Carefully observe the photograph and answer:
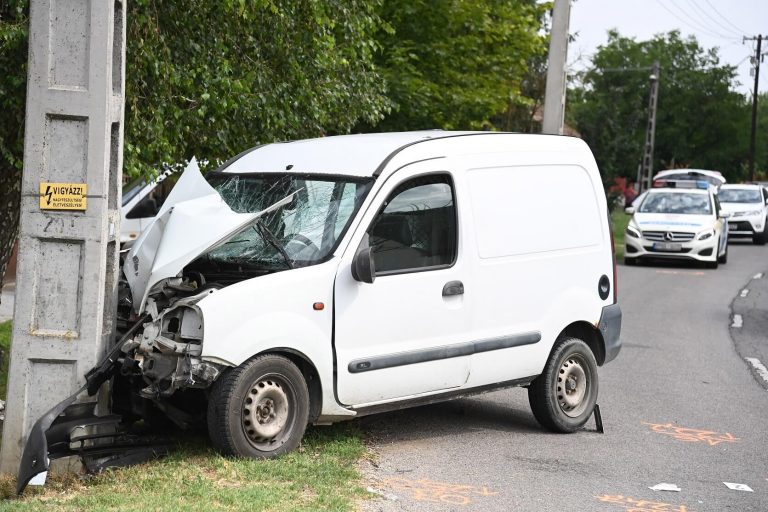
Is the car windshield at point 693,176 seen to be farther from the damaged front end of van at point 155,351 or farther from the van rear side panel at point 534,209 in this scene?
the damaged front end of van at point 155,351

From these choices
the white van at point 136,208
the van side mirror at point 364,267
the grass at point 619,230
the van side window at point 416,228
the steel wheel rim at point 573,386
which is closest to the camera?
the van side mirror at point 364,267

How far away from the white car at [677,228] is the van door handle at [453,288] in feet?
58.3

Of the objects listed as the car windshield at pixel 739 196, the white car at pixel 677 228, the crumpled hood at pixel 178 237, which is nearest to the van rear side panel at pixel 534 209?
the crumpled hood at pixel 178 237

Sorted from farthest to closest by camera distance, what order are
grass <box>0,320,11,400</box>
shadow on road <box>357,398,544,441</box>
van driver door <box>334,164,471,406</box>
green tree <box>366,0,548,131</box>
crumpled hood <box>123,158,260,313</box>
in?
1. green tree <box>366,0,548,131</box>
2. grass <box>0,320,11,400</box>
3. shadow on road <box>357,398,544,441</box>
4. van driver door <box>334,164,471,406</box>
5. crumpled hood <box>123,158,260,313</box>

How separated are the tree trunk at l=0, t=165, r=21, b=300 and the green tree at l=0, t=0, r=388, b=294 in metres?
0.01

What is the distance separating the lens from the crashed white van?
6836mm

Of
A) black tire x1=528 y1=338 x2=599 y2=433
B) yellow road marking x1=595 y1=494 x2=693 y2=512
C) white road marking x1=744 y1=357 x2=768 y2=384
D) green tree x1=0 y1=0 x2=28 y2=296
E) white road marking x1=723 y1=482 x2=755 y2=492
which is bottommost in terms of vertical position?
white road marking x1=723 y1=482 x2=755 y2=492

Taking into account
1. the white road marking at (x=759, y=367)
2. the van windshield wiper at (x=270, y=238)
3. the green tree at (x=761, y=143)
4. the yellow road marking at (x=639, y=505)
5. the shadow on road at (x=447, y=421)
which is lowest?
the yellow road marking at (x=639, y=505)

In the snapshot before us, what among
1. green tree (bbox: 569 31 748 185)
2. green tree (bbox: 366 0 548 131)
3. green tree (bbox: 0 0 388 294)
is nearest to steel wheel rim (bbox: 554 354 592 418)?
green tree (bbox: 0 0 388 294)

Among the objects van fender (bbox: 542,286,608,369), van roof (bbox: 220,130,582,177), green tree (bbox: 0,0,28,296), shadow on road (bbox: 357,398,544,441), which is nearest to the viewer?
van roof (bbox: 220,130,582,177)

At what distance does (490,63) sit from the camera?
26500 millimetres

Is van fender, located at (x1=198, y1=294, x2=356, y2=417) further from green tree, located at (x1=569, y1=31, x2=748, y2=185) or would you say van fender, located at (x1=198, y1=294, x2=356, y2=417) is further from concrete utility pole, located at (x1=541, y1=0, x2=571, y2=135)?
green tree, located at (x1=569, y1=31, x2=748, y2=185)

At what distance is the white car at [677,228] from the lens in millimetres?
24750

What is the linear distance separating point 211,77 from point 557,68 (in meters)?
9.14
